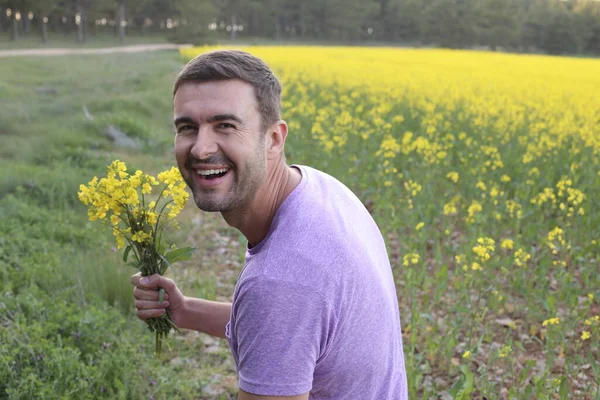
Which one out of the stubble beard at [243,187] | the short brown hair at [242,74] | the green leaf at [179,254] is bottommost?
the green leaf at [179,254]

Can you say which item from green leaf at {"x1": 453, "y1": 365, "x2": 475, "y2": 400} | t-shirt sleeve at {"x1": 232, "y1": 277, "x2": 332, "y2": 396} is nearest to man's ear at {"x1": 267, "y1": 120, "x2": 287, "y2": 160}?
t-shirt sleeve at {"x1": 232, "y1": 277, "x2": 332, "y2": 396}

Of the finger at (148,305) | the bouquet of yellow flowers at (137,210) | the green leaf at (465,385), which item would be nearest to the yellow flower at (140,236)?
the bouquet of yellow flowers at (137,210)

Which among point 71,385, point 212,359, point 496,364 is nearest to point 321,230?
point 71,385

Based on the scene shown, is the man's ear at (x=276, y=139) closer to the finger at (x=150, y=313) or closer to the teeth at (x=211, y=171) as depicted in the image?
the teeth at (x=211, y=171)

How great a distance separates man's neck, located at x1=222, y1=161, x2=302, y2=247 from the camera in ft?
5.64

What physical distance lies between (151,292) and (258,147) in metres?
0.81

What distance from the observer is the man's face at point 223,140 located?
5.38ft

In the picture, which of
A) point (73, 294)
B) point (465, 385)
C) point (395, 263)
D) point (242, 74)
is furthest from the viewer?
point (395, 263)

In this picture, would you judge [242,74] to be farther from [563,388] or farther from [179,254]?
[563,388]

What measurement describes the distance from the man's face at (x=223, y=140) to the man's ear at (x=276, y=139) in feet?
0.13

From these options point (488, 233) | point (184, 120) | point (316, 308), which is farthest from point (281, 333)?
point (488, 233)

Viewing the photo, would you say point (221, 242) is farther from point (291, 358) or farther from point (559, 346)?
point (291, 358)

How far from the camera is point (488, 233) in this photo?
223 inches

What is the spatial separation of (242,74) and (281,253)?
1.63ft
